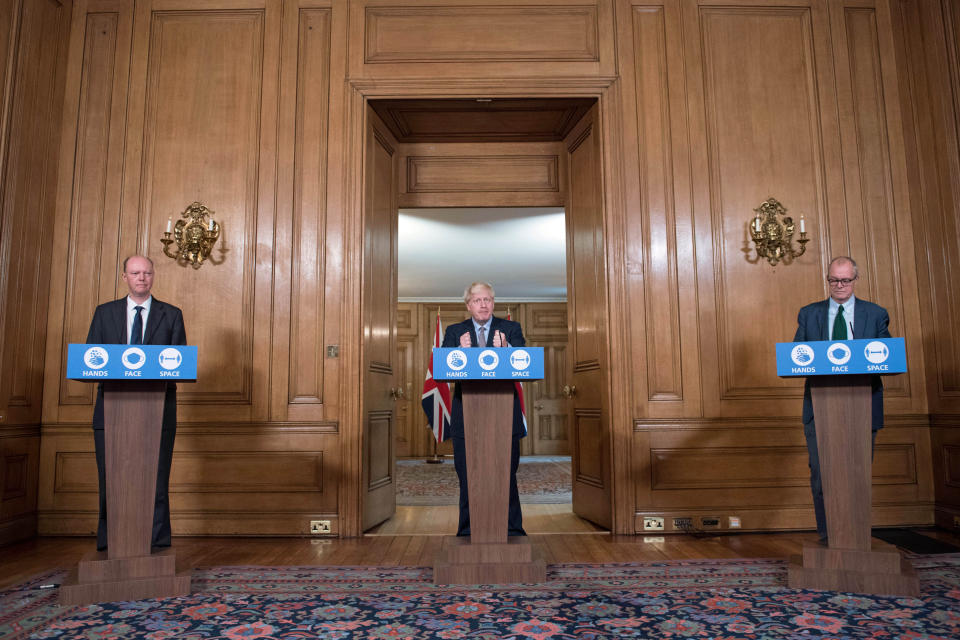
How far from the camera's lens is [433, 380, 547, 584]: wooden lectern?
304 cm

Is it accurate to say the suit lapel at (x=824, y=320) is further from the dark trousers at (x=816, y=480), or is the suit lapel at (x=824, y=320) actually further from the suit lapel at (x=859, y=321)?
the dark trousers at (x=816, y=480)

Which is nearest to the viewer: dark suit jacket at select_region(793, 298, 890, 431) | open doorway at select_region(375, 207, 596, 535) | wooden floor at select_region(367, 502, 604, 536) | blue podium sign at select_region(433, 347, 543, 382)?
blue podium sign at select_region(433, 347, 543, 382)

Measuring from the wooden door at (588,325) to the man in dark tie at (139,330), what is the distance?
103 inches

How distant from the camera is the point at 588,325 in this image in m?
4.86

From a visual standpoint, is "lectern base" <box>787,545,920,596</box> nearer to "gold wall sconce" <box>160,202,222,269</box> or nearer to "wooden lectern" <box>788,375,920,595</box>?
"wooden lectern" <box>788,375,920,595</box>

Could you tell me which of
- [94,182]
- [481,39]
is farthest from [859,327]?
[94,182]

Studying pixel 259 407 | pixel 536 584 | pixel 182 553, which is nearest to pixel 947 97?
pixel 536 584

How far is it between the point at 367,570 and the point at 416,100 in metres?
3.11

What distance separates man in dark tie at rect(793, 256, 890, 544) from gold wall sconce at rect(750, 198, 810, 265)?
4.18 ft

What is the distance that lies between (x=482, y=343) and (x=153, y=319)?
161cm

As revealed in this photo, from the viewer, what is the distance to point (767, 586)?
2930mm

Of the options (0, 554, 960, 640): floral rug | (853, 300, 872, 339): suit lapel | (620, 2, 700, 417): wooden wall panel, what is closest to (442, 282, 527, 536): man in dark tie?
(0, 554, 960, 640): floral rug

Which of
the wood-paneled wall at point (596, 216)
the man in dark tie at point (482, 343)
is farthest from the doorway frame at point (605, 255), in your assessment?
the man in dark tie at point (482, 343)

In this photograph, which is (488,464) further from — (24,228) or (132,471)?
(24,228)
